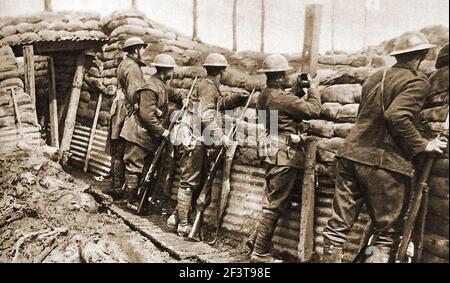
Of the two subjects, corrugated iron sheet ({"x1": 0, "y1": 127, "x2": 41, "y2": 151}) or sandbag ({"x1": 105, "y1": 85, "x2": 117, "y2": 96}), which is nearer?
corrugated iron sheet ({"x1": 0, "y1": 127, "x2": 41, "y2": 151})

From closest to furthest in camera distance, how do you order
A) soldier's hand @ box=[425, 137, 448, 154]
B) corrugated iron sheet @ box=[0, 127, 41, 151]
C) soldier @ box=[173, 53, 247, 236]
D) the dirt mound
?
soldier's hand @ box=[425, 137, 448, 154]
the dirt mound
soldier @ box=[173, 53, 247, 236]
corrugated iron sheet @ box=[0, 127, 41, 151]

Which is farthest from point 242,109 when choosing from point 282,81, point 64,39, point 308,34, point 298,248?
point 64,39

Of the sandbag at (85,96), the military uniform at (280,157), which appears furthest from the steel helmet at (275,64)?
the sandbag at (85,96)

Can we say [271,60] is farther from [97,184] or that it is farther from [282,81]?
[97,184]

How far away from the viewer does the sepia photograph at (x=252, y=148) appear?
304 cm

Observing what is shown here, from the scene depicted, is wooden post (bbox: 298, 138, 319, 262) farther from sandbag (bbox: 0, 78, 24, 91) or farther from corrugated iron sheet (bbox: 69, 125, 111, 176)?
sandbag (bbox: 0, 78, 24, 91)

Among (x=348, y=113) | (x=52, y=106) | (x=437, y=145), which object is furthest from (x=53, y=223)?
(x=437, y=145)

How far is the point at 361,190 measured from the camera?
3.28 m

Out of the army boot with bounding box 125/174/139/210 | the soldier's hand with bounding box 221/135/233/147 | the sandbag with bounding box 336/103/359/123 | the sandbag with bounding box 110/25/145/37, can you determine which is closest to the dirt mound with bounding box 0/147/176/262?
the army boot with bounding box 125/174/139/210

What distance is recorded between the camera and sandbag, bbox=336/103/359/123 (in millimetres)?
3582

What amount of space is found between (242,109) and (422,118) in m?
1.90

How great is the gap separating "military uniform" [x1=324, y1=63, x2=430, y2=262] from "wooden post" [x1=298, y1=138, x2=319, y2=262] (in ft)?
1.27

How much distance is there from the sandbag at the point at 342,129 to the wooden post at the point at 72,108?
5312 mm

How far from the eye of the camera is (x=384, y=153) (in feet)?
10.2
